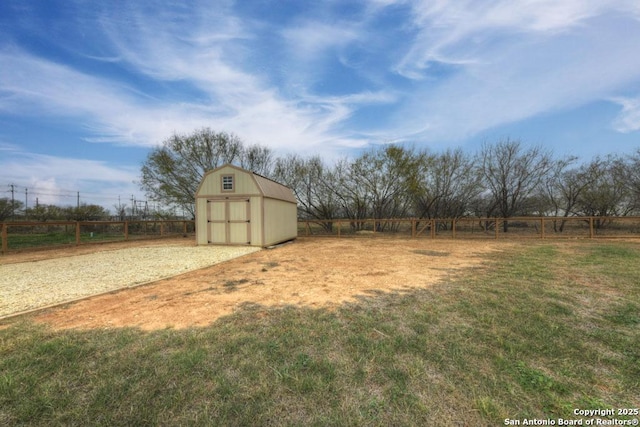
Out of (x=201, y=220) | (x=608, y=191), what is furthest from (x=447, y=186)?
(x=201, y=220)

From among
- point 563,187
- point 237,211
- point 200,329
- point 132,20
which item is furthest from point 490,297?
point 563,187

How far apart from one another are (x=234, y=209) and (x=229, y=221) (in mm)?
561

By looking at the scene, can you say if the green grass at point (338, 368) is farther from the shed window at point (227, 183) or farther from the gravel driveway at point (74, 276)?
the shed window at point (227, 183)

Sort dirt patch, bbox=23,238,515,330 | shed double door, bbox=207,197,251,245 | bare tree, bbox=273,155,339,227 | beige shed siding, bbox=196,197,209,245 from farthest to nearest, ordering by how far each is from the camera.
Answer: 1. bare tree, bbox=273,155,339,227
2. beige shed siding, bbox=196,197,209,245
3. shed double door, bbox=207,197,251,245
4. dirt patch, bbox=23,238,515,330

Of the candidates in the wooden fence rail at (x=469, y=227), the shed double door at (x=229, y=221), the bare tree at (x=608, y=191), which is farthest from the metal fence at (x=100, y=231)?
the bare tree at (x=608, y=191)

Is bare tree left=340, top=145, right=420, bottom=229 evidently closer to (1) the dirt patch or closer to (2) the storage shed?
(2) the storage shed

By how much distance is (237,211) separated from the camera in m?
10.9

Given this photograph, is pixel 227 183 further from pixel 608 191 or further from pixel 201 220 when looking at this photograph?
pixel 608 191

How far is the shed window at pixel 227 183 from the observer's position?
10941 millimetres

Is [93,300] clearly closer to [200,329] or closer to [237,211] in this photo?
[200,329]

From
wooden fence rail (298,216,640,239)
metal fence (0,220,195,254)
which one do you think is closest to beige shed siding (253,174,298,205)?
wooden fence rail (298,216,640,239)

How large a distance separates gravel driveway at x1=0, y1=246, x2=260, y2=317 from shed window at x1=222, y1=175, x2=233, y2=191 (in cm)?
389

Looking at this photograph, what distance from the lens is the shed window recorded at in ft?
35.9

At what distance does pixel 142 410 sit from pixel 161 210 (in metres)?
19.6
